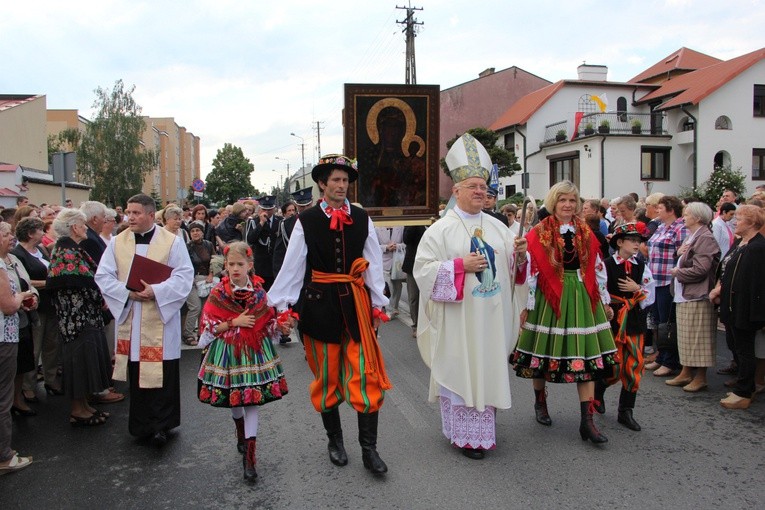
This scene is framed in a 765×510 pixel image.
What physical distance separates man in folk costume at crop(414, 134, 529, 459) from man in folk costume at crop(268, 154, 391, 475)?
48cm

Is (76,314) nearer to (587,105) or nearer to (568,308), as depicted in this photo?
(568,308)

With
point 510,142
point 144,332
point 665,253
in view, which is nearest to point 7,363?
point 144,332

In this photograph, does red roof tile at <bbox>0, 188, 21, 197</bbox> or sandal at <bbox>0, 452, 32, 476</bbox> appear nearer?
sandal at <bbox>0, 452, 32, 476</bbox>

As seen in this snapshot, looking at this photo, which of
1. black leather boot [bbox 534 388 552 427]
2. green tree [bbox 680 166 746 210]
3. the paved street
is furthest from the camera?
green tree [bbox 680 166 746 210]

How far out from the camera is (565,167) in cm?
3697

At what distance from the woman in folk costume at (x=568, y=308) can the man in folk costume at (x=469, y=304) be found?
0.21 meters

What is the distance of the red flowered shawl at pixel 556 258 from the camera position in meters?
4.84

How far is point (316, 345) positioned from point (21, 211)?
506cm

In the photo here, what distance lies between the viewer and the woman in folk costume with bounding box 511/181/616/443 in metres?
4.78

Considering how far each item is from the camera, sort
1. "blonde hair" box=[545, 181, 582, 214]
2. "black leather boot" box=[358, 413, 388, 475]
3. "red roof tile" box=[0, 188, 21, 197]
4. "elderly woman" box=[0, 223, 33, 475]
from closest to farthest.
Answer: "black leather boot" box=[358, 413, 388, 475] < "elderly woman" box=[0, 223, 33, 475] < "blonde hair" box=[545, 181, 582, 214] < "red roof tile" box=[0, 188, 21, 197]

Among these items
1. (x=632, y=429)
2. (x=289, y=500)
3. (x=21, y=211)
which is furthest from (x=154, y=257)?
(x=632, y=429)

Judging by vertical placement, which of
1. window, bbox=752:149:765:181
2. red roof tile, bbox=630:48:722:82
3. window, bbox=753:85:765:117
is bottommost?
window, bbox=752:149:765:181

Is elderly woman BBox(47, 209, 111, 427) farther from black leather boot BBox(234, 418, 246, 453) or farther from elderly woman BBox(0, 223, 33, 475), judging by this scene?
A: black leather boot BBox(234, 418, 246, 453)

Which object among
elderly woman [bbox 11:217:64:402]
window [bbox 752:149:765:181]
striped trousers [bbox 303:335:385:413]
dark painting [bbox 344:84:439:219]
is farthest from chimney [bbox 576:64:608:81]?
striped trousers [bbox 303:335:385:413]
